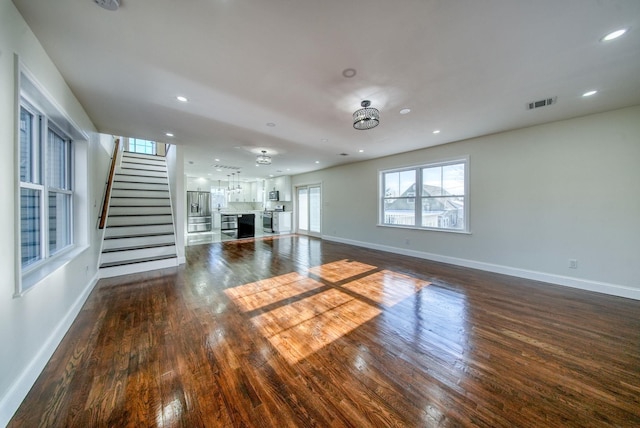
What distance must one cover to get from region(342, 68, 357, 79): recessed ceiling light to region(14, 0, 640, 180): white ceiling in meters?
0.04

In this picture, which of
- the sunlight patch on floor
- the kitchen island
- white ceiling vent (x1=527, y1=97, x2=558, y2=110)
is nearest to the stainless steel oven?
the kitchen island

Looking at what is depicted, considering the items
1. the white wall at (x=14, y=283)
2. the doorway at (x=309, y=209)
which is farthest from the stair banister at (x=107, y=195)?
the doorway at (x=309, y=209)

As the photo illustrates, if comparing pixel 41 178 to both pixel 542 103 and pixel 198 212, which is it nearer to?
pixel 542 103

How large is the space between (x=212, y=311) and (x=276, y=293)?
0.86 m

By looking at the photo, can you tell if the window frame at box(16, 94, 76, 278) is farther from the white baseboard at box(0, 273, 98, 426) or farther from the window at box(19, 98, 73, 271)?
the white baseboard at box(0, 273, 98, 426)

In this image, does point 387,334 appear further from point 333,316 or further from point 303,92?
point 303,92

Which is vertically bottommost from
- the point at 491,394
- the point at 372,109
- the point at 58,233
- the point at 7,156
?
the point at 491,394

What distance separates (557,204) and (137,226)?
7.79 metres

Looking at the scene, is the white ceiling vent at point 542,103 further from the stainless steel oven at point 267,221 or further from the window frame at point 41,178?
the stainless steel oven at point 267,221

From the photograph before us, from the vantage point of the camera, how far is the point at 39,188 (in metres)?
1.96

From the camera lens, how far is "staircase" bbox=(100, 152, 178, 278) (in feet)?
13.5

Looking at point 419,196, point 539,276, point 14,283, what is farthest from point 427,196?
point 14,283

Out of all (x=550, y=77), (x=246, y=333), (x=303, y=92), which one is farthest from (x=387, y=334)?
(x=550, y=77)

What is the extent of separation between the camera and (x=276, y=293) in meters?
3.20
